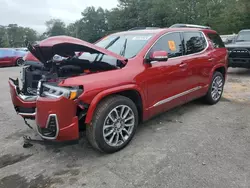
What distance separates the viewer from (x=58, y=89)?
310 cm

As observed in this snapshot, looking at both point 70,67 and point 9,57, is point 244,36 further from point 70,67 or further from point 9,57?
point 9,57

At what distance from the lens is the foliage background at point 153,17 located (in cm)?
3509

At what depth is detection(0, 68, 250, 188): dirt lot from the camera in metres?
2.86

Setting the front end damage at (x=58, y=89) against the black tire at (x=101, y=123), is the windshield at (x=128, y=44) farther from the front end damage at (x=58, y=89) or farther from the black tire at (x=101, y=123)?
the black tire at (x=101, y=123)

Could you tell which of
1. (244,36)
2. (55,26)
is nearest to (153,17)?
(55,26)

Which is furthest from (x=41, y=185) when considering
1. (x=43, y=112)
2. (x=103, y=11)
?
(x=103, y=11)

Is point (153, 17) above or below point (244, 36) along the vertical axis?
above

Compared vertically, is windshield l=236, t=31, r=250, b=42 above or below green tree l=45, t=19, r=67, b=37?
below

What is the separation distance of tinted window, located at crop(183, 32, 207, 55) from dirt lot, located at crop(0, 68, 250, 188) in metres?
1.30

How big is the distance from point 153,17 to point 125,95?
173 ft

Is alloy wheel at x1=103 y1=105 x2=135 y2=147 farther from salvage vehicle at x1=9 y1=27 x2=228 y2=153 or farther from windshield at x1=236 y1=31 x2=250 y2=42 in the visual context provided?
windshield at x1=236 y1=31 x2=250 y2=42

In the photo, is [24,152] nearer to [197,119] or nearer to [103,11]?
[197,119]

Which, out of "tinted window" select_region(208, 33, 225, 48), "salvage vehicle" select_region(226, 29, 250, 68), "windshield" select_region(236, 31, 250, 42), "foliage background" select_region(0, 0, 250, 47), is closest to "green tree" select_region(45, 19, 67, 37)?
"foliage background" select_region(0, 0, 250, 47)

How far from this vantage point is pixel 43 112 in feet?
9.79
